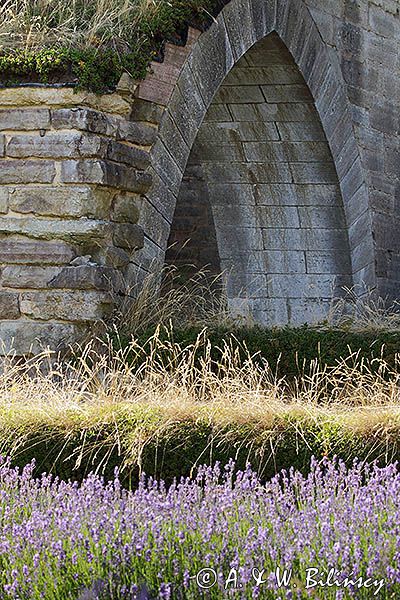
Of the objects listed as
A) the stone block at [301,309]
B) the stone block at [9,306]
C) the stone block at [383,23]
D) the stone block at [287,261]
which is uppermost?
the stone block at [383,23]

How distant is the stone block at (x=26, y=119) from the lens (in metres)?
6.86

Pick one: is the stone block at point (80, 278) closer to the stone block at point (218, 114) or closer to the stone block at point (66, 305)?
the stone block at point (66, 305)

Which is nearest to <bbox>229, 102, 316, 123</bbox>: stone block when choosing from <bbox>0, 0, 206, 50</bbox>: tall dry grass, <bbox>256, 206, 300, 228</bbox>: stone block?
<bbox>256, 206, 300, 228</bbox>: stone block

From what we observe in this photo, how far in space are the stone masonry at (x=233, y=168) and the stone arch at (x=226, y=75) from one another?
0.05ft

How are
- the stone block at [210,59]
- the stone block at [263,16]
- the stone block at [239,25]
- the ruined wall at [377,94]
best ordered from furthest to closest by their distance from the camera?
the ruined wall at [377,94] < the stone block at [263,16] < the stone block at [239,25] < the stone block at [210,59]

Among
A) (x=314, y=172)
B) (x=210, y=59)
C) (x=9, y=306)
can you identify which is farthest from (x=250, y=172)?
(x=9, y=306)

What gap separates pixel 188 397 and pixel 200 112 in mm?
2948

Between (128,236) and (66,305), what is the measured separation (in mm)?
632

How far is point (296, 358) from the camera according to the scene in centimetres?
648

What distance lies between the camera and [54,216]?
6.83 m

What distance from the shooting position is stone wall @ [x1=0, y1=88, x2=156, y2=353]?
679 cm

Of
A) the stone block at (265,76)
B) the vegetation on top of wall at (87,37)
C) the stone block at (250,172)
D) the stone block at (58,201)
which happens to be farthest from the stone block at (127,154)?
the stone block at (250,172)

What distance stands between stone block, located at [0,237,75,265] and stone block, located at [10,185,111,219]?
0.59 feet

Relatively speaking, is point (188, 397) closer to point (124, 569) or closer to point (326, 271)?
point (124, 569)
